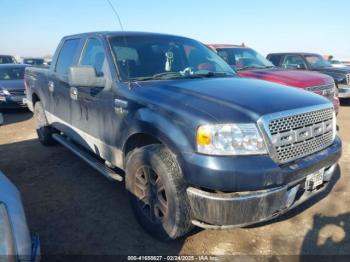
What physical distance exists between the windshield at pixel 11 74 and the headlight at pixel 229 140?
1009 centimetres

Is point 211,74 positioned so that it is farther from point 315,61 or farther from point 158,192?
point 315,61

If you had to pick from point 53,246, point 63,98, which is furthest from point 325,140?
point 63,98

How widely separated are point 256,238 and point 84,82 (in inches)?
89.5

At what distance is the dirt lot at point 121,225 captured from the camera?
2916 millimetres

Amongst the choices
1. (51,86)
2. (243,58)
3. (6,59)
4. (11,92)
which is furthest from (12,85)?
(6,59)

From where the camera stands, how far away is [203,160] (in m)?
2.43

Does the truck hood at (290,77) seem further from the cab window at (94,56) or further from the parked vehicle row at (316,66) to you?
the parked vehicle row at (316,66)

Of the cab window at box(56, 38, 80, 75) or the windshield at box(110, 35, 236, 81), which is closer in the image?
the windshield at box(110, 35, 236, 81)

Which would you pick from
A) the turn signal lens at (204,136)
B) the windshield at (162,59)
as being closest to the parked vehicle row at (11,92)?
the windshield at (162,59)

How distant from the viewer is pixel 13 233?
1811 millimetres

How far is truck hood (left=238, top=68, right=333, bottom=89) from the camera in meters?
6.23

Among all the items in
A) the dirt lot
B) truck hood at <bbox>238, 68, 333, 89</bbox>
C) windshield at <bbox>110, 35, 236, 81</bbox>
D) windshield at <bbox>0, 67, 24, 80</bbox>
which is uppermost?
windshield at <bbox>110, 35, 236, 81</bbox>

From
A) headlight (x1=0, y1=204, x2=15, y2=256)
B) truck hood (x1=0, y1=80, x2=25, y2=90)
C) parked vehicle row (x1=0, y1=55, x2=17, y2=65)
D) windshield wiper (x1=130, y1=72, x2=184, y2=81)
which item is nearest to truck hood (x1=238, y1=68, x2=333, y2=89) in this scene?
windshield wiper (x1=130, y1=72, x2=184, y2=81)

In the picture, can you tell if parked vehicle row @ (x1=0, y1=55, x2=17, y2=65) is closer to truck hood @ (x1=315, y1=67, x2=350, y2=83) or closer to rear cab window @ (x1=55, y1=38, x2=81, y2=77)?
rear cab window @ (x1=55, y1=38, x2=81, y2=77)
